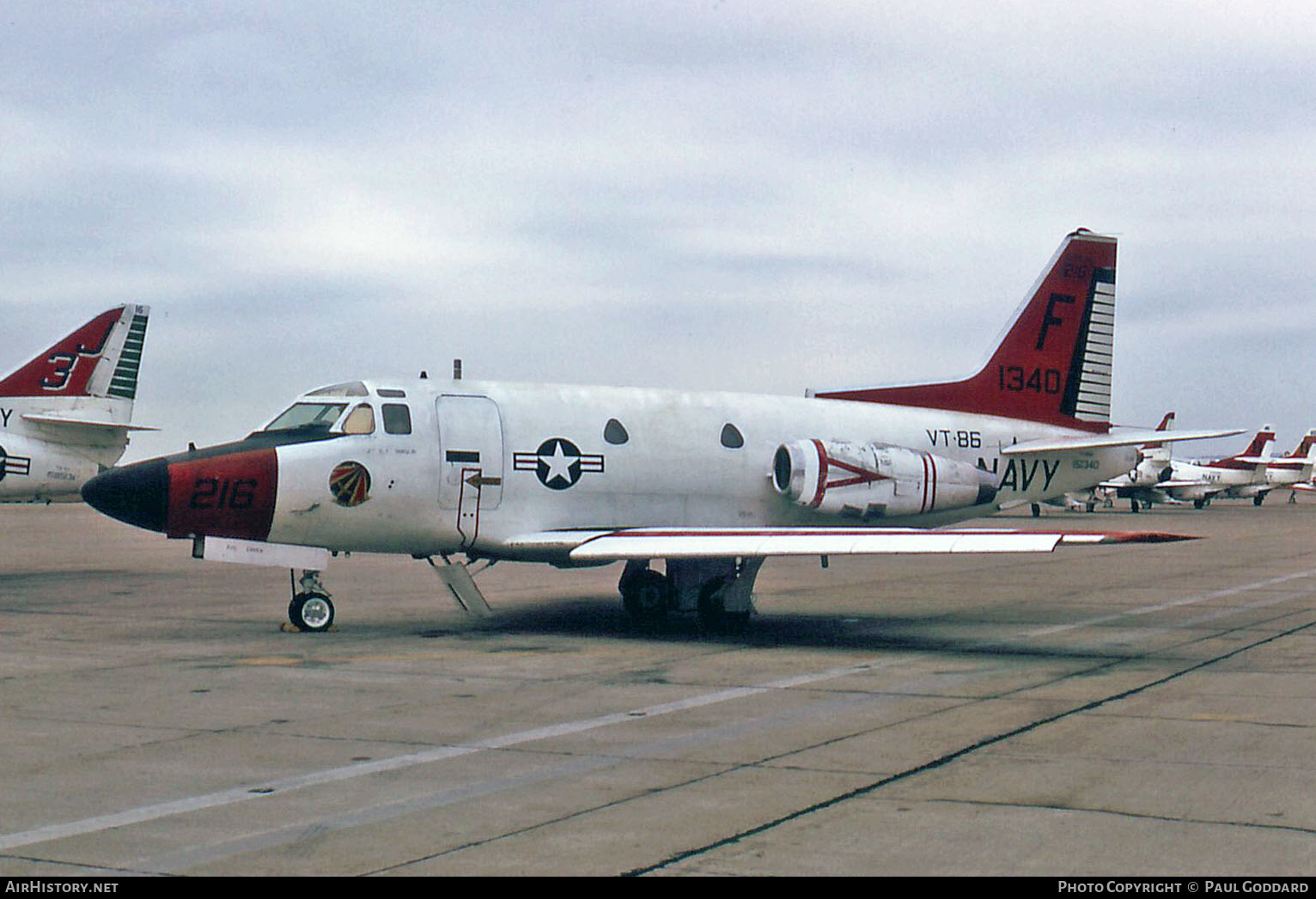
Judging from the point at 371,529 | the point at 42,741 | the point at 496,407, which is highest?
the point at 496,407

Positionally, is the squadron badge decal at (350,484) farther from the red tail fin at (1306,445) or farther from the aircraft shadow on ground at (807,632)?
the red tail fin at (1306,445)

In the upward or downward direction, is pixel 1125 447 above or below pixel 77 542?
above

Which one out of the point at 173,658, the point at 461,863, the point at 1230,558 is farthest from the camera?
the point at 1230,558

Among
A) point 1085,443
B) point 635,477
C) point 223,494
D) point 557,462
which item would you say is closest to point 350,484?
point 223,494

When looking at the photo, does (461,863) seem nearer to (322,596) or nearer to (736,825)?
(736,825)

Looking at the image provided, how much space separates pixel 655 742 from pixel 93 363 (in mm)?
24434

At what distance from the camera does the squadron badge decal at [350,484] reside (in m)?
17.2

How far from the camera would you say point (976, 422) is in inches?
877

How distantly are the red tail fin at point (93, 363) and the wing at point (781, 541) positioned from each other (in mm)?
16349

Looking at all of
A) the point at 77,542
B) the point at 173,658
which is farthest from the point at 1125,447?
the point at 77,542

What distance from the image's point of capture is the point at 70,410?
30141 mm

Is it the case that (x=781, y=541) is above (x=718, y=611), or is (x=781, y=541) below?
above

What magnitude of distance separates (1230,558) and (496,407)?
22.9m

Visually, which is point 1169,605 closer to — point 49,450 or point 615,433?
point 615,433
